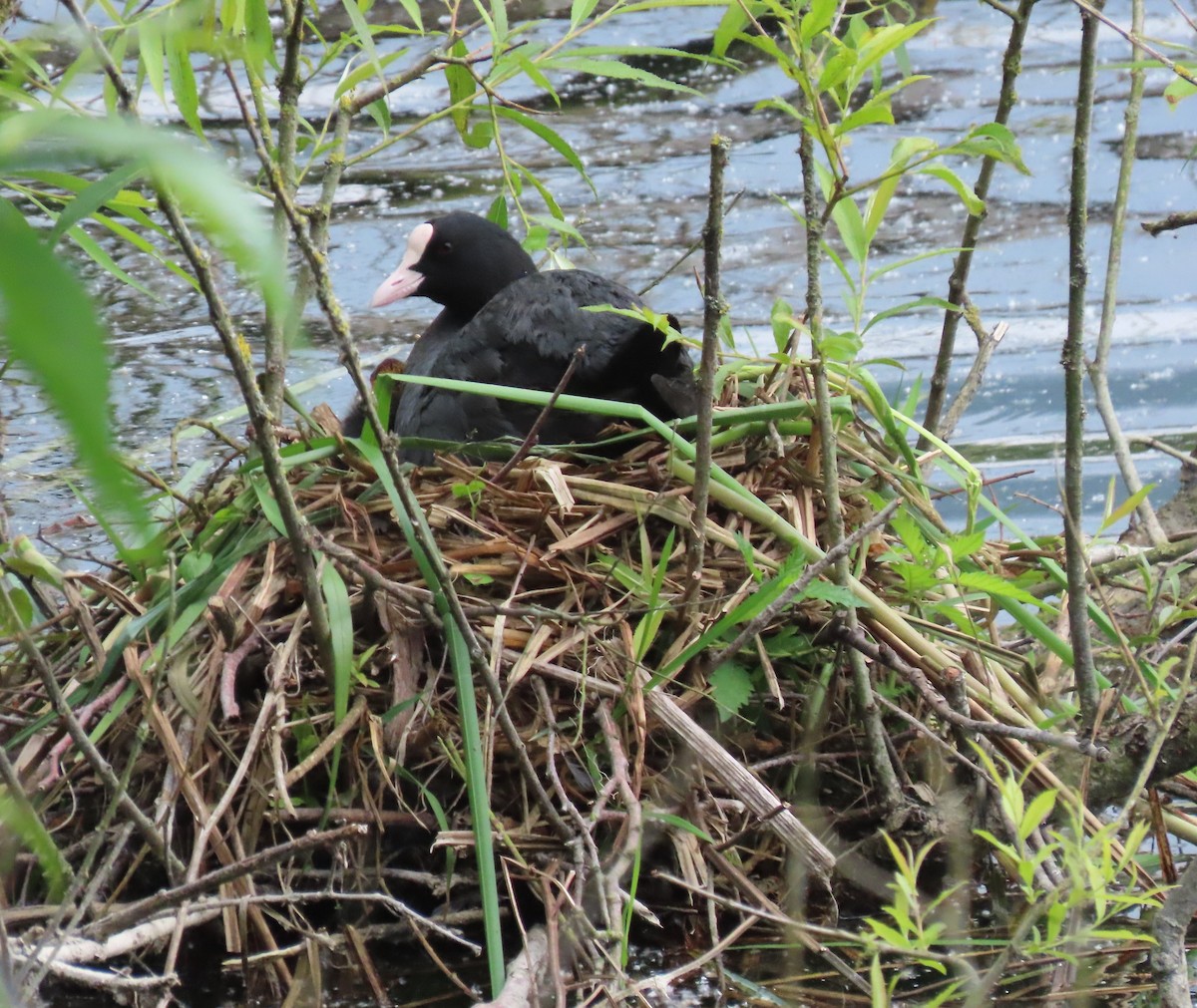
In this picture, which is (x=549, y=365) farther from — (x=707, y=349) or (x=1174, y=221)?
(x=1174, y=221)

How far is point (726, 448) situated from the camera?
69.3 inches

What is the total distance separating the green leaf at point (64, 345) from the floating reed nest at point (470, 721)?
942 millimetres

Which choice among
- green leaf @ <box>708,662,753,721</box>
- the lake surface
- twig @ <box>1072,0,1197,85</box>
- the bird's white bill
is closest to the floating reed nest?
green leaf @ <box>708,662,753,721</box>

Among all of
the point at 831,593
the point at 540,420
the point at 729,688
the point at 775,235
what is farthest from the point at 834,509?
the point at 775,235

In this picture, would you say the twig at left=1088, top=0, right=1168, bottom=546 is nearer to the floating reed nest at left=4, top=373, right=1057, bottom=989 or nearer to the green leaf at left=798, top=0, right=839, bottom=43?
the floating reed nest at left=4, top=373, right=1057, bottom=989

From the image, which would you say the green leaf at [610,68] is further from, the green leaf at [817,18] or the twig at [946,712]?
the twig at [946,712]

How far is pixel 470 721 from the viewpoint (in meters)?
1.29

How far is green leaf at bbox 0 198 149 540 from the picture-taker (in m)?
0.31

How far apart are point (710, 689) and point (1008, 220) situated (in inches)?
128

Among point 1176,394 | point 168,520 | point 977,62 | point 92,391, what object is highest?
point 92,391

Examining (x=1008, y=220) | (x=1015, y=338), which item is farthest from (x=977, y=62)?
(x=1015, y=338)

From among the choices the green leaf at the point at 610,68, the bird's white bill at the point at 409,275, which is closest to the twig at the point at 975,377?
the green leaf at the point at 610,68

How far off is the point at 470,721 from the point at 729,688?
31 cm

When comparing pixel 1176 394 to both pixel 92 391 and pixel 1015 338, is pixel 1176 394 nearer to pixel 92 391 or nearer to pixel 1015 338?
pixel 1015 338
